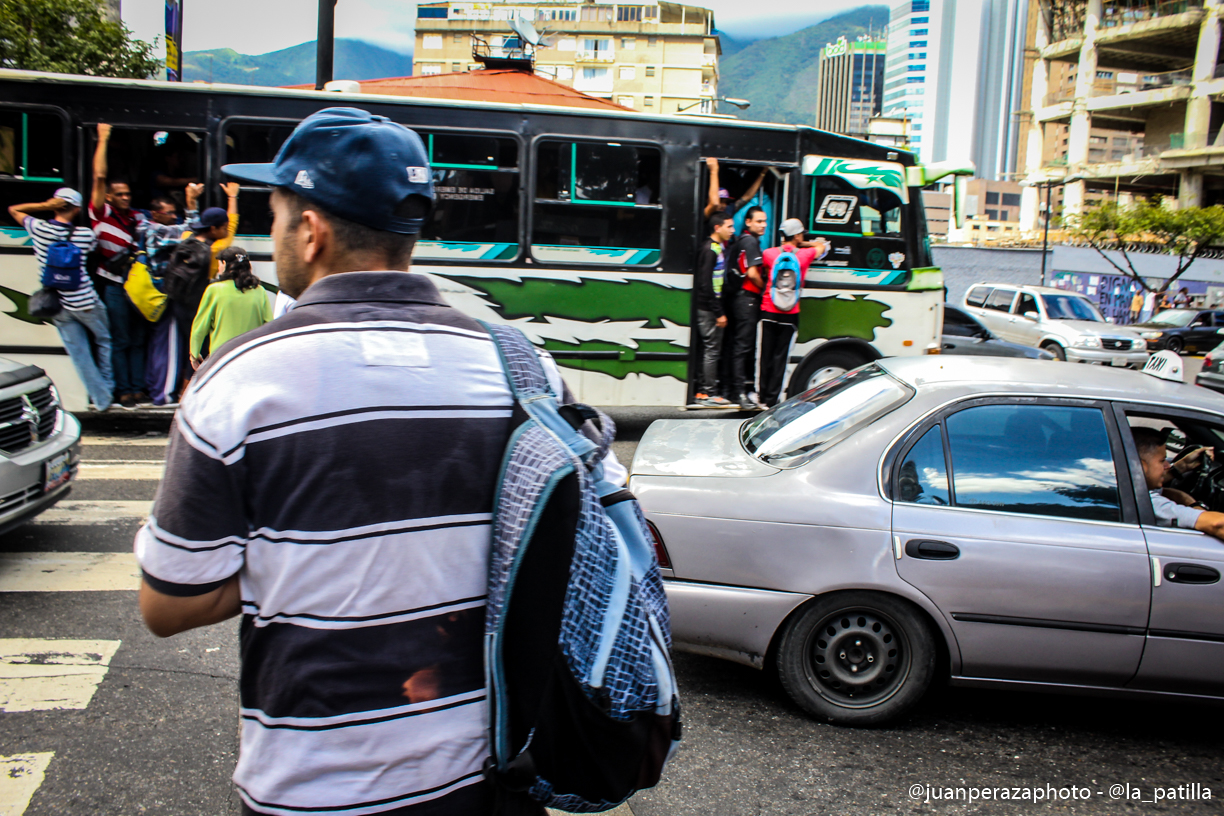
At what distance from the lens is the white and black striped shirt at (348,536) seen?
1.34m

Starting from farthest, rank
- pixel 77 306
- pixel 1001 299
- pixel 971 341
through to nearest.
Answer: pixel 1001 299 → pixel 971 341 → pixel 77 306

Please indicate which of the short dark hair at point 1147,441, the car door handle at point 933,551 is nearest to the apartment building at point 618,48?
the short dark hair at point 1147,441

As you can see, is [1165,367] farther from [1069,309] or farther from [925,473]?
[1069,309]

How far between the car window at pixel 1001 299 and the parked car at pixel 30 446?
20073 mm

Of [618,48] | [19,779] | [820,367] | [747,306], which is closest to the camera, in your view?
[19,779]

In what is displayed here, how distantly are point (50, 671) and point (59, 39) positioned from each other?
23.0m

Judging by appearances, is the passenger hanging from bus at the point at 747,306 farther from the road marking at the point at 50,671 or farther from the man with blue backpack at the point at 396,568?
the man with blue backpack at the point at 396,568

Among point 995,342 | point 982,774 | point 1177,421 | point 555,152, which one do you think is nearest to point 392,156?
point 982,774

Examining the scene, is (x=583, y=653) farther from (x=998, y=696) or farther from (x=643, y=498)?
(x=998, y=696)

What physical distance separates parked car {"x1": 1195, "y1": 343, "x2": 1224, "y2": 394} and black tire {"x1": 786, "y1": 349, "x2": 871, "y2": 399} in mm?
7565

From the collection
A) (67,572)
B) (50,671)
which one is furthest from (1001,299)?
(50,671)

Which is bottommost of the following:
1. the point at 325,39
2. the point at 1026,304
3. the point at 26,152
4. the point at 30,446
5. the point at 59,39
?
the point at 30,446

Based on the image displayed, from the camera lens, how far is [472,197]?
29.8 ft

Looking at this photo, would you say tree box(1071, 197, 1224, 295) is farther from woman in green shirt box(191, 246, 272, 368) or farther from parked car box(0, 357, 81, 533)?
parked car box(0, 357, 81, 533)
